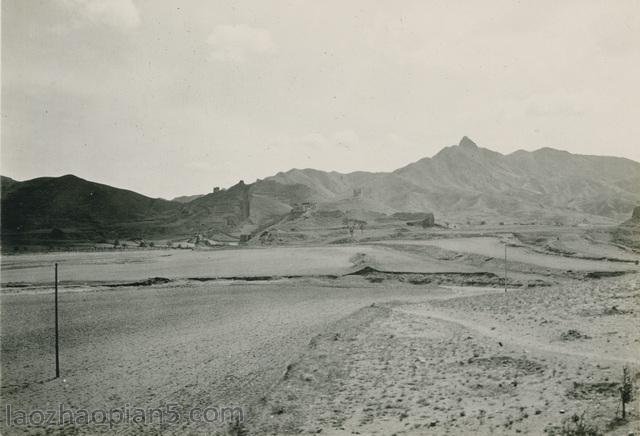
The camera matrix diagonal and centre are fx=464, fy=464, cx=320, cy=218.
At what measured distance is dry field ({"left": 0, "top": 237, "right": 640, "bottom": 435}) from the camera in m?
9.35

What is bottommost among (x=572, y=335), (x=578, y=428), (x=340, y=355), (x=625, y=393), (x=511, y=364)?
(x=340, y=355)

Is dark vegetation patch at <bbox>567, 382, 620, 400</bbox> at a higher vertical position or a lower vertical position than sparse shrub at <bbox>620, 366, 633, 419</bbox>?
lower

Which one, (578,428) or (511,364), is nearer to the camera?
(578,428)

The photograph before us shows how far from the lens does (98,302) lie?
2550 centimetres

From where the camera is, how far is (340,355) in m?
13.8

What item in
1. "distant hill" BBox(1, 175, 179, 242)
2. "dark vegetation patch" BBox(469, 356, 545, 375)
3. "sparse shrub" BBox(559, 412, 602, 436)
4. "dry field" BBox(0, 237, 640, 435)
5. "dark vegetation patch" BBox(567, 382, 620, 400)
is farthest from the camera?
"distant hill" BBox(1, 175, 179, 242)

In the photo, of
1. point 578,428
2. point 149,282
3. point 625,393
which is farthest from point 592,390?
point 149,282

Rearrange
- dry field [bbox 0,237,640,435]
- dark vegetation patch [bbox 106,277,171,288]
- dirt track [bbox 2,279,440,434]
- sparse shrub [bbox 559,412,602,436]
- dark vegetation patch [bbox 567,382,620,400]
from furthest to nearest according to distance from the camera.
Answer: dark vegetation patch [bbox 106,277,171,288], dirt track [bbox 2,279,440,434], dry field [bbox 0,237,640,435], dark vegetation patch [bbox 567,382,620,400], sparse shrub [bbox 559,412,602,436]

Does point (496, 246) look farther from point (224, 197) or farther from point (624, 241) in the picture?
point (224, 197)

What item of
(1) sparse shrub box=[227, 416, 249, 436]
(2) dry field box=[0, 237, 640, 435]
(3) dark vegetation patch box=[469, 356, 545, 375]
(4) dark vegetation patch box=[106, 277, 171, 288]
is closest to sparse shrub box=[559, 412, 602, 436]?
(2) dry field box=[0, 237, 640, 435]

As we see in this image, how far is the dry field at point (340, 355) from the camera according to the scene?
935 cm

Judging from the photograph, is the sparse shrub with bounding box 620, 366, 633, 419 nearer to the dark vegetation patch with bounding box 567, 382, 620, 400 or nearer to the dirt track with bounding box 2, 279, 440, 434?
the dark vegetation patch with bounding box 567, 382, 620, 400

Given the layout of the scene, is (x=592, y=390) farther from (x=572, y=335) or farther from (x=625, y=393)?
(x=572, y=335)

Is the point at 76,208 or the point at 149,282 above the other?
the point at 76,208
